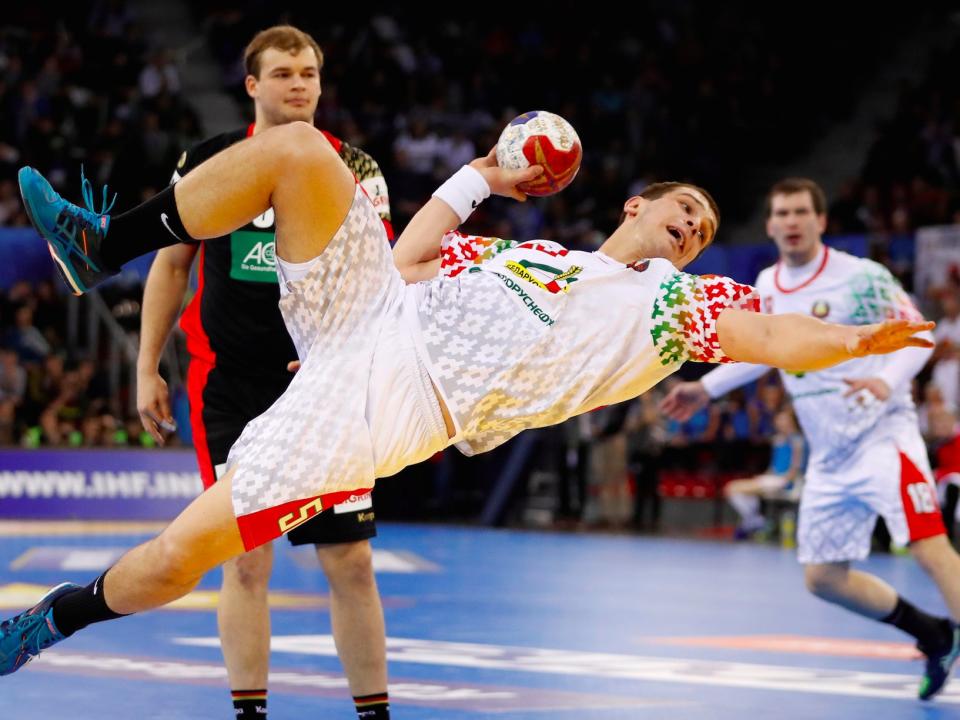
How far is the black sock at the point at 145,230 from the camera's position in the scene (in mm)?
3818

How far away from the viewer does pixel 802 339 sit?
11.8 feet

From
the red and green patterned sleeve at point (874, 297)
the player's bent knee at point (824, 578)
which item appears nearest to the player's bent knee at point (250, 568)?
the player's bent knee at point (824, 578)

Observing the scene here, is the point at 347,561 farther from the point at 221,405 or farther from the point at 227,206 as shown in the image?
the point at 227,206

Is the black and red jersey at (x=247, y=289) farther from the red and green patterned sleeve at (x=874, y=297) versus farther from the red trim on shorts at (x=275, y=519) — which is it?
the red and green patterned sleeve at (x=874, y=297)

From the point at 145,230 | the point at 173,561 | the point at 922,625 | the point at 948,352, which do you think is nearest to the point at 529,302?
the point at 145,230

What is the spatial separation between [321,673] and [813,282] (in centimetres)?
283

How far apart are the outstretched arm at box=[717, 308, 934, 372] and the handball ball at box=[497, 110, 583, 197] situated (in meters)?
0.67

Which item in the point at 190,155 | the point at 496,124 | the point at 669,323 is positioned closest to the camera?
the point at 669,323

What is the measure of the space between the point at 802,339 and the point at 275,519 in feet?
4.47

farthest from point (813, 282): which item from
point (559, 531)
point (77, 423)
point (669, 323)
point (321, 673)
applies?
point (77, 423)

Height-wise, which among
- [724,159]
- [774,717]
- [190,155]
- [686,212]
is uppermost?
[724,159]

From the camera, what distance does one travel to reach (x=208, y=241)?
16.0 ft

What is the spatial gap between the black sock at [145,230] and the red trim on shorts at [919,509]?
3.80 meters

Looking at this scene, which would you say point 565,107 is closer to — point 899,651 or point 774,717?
point 899,651
